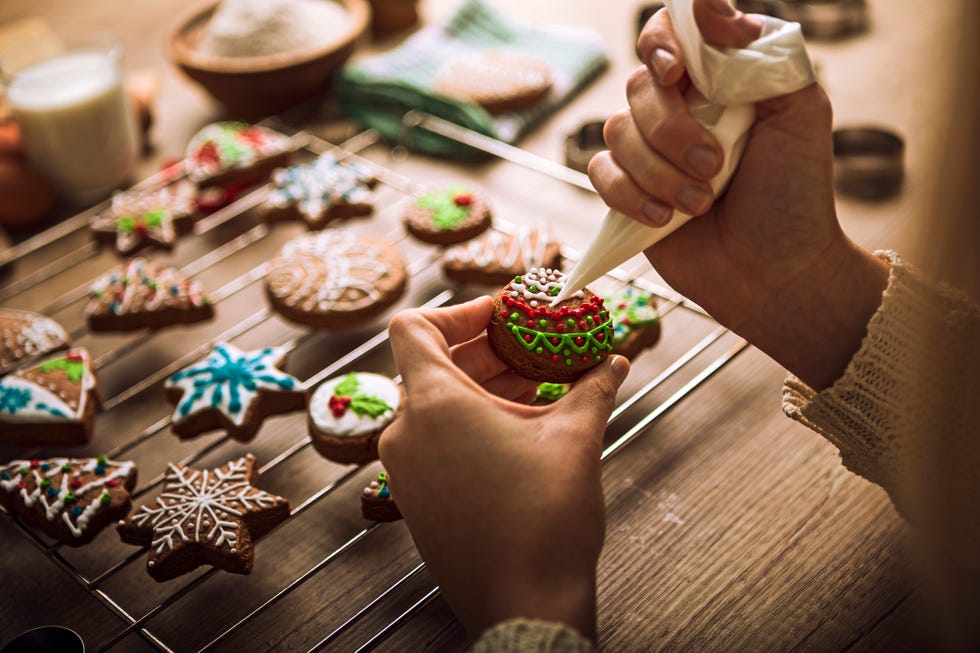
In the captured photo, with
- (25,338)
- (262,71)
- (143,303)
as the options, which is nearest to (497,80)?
(262,71)

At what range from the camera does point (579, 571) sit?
70 centimetres

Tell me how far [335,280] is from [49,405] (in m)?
0.38

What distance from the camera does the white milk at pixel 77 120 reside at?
59.4 inches

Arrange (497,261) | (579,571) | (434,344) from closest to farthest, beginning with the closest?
(579,571), (434,344), (497,261)

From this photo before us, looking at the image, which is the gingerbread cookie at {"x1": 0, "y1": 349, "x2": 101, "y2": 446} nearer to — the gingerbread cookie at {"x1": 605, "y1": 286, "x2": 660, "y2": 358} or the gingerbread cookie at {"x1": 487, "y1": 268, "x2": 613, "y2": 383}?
the gingerbread cookie at {"x1": 487, "y1": 268, "x2": 613, "y2": 383}

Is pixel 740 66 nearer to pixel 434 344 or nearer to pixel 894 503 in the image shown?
pixel 434 344

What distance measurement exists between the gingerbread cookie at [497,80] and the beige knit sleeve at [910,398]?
35.4 inches

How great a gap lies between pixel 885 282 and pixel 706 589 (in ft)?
1.11

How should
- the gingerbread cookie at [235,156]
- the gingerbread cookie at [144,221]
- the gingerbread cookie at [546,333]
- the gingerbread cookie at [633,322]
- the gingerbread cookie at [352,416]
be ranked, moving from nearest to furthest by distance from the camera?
the gingerbread cookie at [546,333], the gingerbread cookie at [352,416], the gingerbread cookie at [633,322], the gingerbread cookie at [144,221], the gingerbread cookie at [235,156]

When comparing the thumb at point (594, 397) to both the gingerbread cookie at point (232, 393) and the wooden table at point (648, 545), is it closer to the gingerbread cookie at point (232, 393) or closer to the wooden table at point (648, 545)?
the wooden table at point (648, 545)

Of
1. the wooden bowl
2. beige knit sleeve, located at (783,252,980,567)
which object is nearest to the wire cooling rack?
the wooden bowl

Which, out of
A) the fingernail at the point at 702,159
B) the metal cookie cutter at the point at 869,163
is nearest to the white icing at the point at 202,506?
the fingernail at the point at 702,159

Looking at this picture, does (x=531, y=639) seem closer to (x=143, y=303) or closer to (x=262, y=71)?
(x=143, y=303)

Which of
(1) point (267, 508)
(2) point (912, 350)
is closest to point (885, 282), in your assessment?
(2) point (912, 350)
